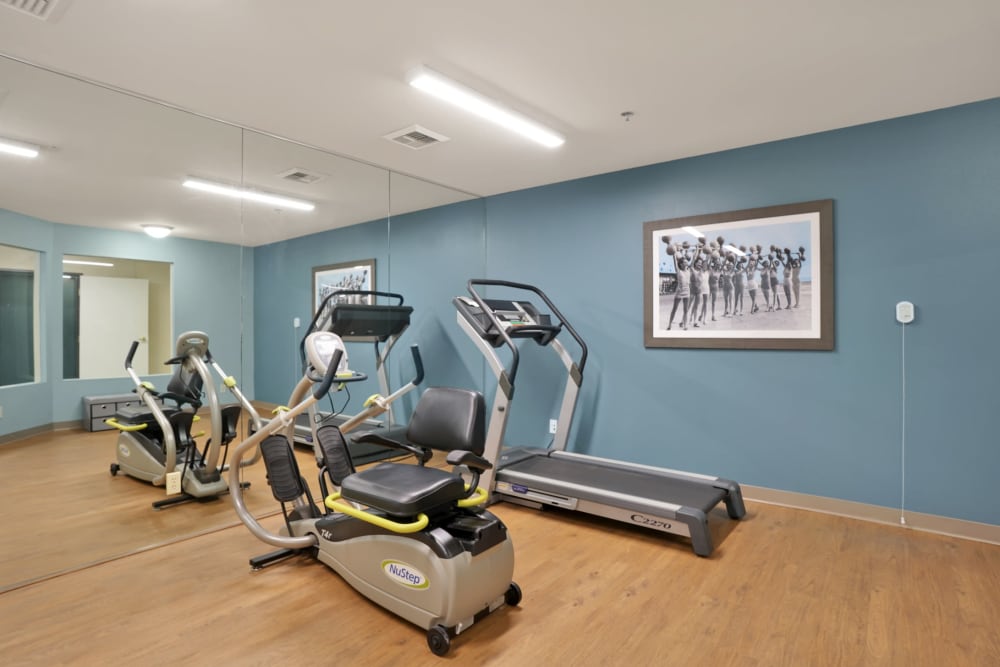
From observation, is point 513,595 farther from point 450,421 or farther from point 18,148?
point 18,148

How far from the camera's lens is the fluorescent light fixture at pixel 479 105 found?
2705 mm

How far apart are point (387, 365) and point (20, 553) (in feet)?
8.63

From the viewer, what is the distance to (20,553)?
2.66m

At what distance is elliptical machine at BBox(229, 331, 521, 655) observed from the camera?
203cm

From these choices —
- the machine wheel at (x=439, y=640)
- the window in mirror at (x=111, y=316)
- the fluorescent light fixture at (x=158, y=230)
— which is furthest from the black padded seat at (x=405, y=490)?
the fluorescent light fixture at (x=158, y=230)

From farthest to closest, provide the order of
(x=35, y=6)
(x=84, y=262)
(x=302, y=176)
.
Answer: (x=302, y=176) → (x=84, y=262) → (x=35, y=6)

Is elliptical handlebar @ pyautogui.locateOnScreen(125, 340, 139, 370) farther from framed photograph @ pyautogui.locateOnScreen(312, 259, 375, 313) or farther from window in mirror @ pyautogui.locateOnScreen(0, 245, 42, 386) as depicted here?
framed photograph @ pyautogui.locateOnScreen(312, 259, 375, 313)

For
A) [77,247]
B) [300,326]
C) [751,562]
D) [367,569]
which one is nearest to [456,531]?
[367,569]

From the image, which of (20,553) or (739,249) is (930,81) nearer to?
(739,249)

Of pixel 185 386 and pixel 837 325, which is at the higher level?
pixel 837 325

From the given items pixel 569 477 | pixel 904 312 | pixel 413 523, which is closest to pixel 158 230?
pixel 413 523

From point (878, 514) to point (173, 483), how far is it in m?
4.50

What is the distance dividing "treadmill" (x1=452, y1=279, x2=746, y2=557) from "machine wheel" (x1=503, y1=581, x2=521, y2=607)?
1.05 m

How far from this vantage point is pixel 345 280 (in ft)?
A: 13.9
